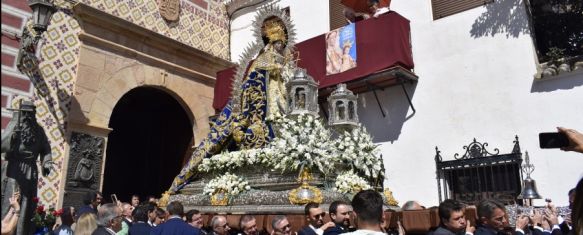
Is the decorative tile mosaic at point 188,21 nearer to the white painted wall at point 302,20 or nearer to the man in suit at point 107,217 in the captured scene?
the white painted wall at point 302,20

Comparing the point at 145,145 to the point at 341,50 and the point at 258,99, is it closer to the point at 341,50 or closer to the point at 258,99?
the point at 341,50

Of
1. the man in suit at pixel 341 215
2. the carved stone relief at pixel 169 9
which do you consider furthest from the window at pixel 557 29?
the carved stone relief at pixel 169 9

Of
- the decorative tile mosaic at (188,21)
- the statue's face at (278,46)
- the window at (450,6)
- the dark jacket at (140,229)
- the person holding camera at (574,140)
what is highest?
the decorative tile mosaic at (188,21)

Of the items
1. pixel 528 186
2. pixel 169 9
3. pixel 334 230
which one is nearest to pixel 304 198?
pixel 334 230

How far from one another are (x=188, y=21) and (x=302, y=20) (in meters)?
2.66

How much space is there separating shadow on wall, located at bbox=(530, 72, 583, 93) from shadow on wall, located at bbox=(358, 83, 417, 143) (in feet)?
6.83

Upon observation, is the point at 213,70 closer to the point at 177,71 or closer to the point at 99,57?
the point at 177,71

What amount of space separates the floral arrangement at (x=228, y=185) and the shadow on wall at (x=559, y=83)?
4.94m

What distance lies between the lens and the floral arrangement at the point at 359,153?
215 inches

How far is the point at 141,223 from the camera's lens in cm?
457

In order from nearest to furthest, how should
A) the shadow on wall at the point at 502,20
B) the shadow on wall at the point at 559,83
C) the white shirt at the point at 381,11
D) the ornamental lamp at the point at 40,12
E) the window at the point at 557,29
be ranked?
the ornamental lamp at the point at 40,12 < the shadow on wall at the point at 559,83 < the window at the point at 557,29 < the shadow on wall at the point at 502,20 < the white shirt at the point at 381,11

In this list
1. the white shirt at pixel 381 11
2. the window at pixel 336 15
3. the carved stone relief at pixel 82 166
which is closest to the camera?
the carved stone relief at pixel 82 166

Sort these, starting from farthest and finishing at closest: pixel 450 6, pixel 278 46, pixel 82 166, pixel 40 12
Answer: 1. pixel 450 6
2. pixel 82 166
3. pixel 278 46
4. pixel 40 12

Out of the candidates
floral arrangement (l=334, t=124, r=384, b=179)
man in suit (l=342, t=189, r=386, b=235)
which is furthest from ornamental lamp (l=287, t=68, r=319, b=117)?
man in suit (l=342, t=189, r=386, b=235)
